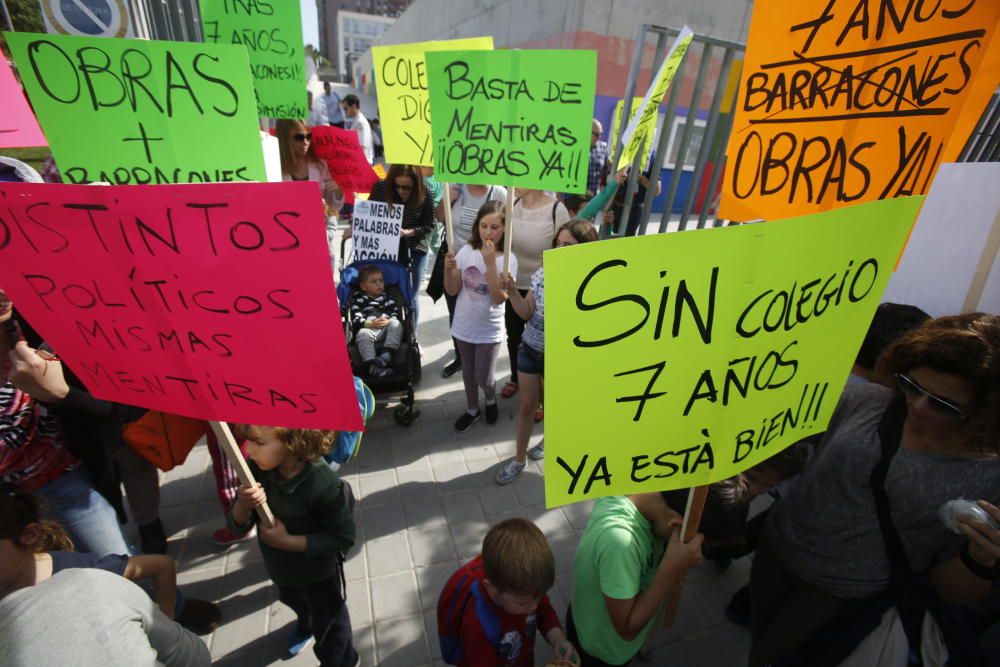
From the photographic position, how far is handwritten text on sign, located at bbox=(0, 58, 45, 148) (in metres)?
2.25

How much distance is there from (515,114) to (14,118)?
2.51m

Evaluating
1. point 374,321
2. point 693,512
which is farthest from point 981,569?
point 374,321

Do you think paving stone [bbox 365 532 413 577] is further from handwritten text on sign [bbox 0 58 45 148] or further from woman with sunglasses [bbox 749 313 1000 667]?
handwritten text on sign [bbox 0 58 45 148]

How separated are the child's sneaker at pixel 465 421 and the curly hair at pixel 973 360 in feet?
9.63

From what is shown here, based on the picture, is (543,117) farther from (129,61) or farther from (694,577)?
(694,577)

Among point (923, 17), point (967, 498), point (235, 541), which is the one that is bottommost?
point (235, 541)

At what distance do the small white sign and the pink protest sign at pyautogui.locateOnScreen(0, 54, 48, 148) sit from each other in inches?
40.1

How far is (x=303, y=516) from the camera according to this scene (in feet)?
5.98

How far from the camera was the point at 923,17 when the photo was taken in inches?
61.2

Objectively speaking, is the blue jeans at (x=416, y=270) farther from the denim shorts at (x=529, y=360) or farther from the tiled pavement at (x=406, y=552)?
the denim shorts at (x=529, y=360)

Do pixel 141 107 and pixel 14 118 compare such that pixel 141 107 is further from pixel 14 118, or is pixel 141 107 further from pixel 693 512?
pixel 693 512

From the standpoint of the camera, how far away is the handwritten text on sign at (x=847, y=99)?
1.55 metres

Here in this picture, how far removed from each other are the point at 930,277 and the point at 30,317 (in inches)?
138

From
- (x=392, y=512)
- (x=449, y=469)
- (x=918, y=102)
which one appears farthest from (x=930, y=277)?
(x=392, y=512)
